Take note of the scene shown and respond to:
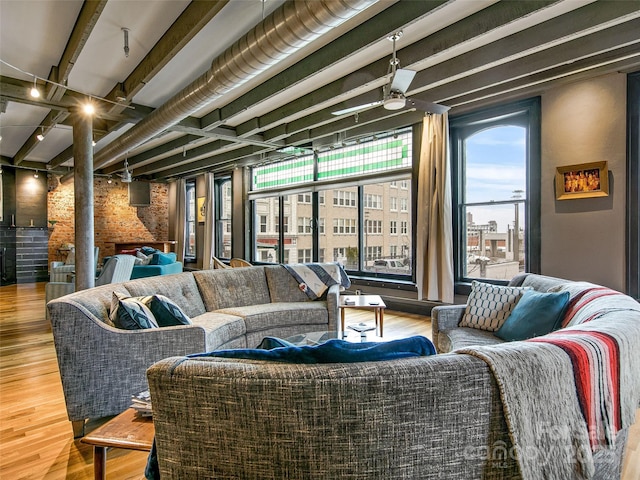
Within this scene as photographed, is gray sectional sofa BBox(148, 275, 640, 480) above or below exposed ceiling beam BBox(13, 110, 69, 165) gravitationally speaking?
below

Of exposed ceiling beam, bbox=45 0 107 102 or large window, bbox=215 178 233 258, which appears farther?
large window, bbox=215 178 233 258

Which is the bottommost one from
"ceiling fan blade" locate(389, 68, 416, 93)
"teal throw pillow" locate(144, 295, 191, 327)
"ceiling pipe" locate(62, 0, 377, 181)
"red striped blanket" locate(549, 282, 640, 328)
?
"teal throw pillow" locate(144, 295, 191, 327)

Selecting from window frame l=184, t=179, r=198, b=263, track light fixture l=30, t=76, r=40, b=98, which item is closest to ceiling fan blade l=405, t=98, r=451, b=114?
track light fixture l=30, t=76, r=40, b=98

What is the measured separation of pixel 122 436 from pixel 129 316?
1105mm

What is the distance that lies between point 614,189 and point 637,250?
0.65 m

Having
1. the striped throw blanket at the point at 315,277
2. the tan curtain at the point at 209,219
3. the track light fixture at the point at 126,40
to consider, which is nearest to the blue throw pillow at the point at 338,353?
the striped throw blanket at the point at 315,277

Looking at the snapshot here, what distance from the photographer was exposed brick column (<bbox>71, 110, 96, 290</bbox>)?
15.9 ft

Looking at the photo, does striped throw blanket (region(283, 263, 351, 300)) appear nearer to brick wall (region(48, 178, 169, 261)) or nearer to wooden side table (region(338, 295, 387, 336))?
wooden side table (region(338, 295, 387, 336))

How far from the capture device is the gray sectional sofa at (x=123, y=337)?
225cm

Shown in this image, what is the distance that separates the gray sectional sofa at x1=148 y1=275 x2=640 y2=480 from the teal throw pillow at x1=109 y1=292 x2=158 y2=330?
1636 mm

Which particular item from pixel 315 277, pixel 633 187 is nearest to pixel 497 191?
pixel 633 187

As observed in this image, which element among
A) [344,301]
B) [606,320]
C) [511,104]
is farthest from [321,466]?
[511,104]

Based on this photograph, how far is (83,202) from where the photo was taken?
486 centimetres

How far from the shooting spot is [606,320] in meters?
1.55
